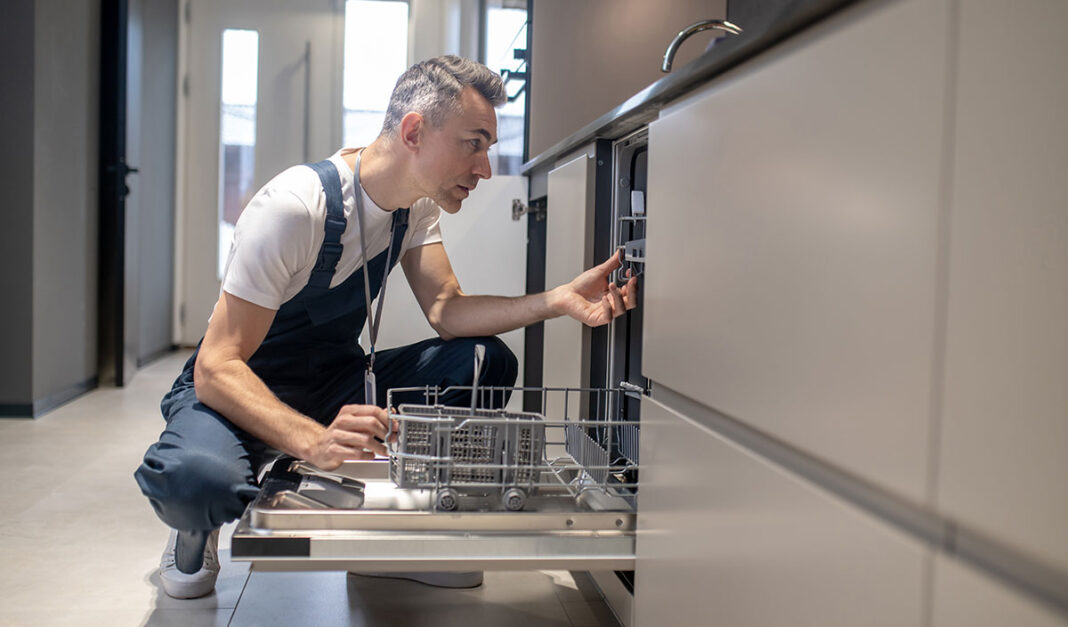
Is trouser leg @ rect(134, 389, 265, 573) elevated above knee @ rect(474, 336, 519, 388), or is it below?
below

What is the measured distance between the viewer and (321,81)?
16.6 feet

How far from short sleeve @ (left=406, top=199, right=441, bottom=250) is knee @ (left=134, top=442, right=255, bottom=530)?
694mm

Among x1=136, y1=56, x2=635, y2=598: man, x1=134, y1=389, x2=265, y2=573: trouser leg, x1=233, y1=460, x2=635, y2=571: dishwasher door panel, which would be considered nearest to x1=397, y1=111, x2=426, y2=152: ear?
x1=136, y1=56, x2=635, y2=598: man

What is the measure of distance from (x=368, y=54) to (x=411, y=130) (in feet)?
12.4

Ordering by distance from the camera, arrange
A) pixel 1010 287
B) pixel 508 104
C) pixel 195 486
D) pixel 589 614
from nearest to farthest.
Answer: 1. pixel 1010 287
2. pixel 195 486
3. pixel 589 614
4. pixel 508 104

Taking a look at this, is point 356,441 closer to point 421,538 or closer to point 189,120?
point 421,538

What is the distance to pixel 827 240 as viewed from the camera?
2.08 feet

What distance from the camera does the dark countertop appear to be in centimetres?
70

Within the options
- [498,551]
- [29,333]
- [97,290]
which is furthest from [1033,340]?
[97,290]

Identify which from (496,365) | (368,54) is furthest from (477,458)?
(368,54)

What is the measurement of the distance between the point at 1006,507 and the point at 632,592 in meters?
0.77

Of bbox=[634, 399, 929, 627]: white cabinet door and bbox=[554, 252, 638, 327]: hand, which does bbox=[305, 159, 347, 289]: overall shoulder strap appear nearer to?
bbox=[554, 252, 638, 327]: hand

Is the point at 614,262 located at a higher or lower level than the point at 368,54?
lower

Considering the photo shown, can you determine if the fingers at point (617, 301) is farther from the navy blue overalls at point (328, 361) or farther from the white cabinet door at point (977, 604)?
the white cabinet door at point (977, 604)
